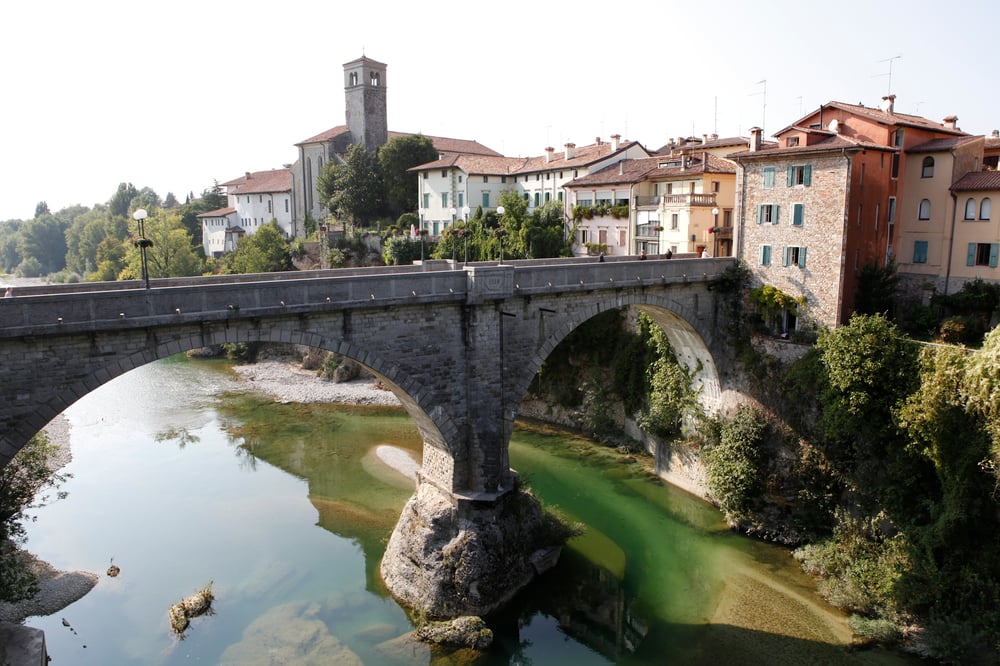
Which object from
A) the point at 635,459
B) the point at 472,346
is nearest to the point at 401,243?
the point at 635,459

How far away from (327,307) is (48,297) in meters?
6.01

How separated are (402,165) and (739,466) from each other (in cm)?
4323

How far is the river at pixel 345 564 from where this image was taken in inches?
723

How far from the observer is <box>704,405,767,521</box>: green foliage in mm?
24031

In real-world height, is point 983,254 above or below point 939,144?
below

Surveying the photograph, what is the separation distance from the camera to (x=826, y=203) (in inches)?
997

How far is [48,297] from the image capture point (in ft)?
45.6

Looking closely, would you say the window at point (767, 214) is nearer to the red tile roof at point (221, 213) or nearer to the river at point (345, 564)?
the river at point (345, 564)

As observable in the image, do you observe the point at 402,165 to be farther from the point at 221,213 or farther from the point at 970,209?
the point at 970,209

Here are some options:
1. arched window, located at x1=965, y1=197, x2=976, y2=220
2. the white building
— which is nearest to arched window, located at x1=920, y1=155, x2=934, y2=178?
arched window, located at x1=965, y1=197, x2=976, y2=220

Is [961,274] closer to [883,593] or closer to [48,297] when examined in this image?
[883,593]

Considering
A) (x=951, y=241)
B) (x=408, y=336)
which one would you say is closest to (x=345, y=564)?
(x=408, y=336)

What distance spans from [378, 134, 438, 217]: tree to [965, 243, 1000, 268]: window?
140 feet

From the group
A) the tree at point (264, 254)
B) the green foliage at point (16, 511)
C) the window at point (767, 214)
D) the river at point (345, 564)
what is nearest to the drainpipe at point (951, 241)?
the window at point (767, 214)
